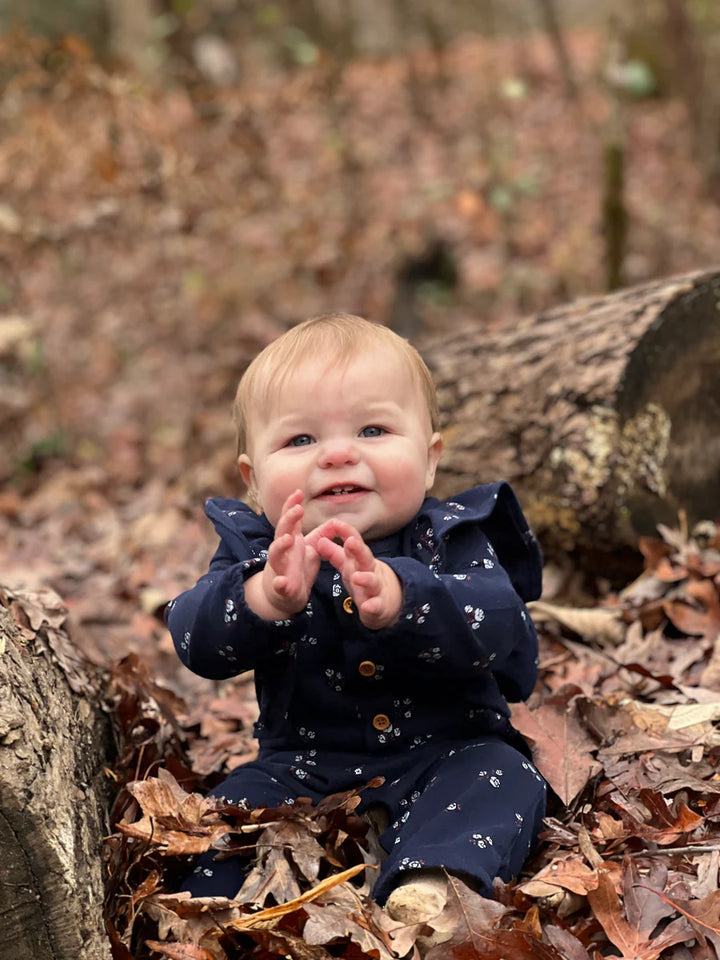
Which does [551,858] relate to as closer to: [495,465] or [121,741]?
[121,741]

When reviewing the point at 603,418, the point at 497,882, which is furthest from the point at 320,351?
the point at 603,418

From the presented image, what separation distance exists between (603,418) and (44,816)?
2906 millimetres

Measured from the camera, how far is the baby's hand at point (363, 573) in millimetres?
2193

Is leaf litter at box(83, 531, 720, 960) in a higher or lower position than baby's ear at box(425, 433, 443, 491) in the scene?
lower

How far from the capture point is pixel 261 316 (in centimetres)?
834

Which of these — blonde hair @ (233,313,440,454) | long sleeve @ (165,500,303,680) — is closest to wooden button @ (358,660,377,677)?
long sleeve @ (165,500,303,680)

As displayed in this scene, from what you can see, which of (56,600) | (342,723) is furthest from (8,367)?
(342,723)

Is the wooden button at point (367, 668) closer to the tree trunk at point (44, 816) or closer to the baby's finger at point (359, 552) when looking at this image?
the baby's finger at point (359, 552)

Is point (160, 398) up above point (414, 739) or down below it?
below

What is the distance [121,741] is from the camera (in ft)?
9.73

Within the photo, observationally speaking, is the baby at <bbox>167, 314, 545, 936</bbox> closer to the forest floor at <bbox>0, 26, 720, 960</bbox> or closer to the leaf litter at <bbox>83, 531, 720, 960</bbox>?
the leaf litter at <bbox>83, 531, 720, 960</bbox>

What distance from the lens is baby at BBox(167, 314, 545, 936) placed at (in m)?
2.30

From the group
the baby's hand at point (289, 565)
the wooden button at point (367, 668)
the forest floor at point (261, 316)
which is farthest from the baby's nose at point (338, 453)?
the forest floor at point (261, 316)

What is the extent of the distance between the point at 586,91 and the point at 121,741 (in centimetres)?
1386
